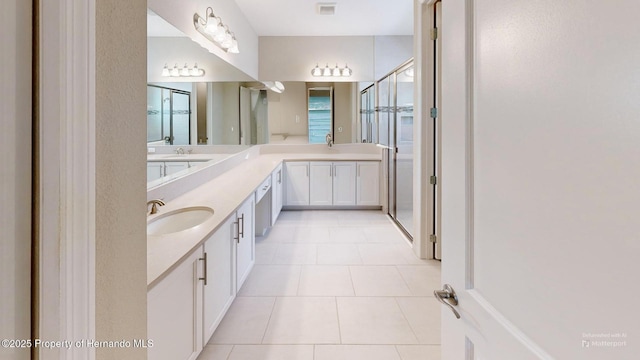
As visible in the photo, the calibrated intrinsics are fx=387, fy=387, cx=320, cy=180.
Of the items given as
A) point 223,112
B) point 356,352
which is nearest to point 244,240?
point 356,352

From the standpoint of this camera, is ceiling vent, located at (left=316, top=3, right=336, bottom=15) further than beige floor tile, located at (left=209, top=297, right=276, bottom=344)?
Yes

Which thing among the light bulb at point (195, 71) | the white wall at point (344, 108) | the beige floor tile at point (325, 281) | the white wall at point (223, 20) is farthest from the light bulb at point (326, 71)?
the beige floor tile at point (325, 281)

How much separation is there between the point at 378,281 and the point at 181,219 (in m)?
1.70

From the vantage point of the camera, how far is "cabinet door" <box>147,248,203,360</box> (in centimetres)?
143

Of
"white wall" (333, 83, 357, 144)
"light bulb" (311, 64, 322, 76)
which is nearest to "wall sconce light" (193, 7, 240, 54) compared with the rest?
"light bulb" (311, 64, 322, 76)

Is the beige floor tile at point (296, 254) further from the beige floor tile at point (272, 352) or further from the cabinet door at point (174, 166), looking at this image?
the beige floor tile at point (272, 352)

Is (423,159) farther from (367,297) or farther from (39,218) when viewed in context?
(39,218)

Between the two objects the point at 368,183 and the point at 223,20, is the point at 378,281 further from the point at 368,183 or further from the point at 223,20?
the point at 223,20

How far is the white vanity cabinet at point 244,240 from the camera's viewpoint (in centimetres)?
273

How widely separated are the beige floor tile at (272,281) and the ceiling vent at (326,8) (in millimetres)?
3224

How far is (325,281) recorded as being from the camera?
3227mm

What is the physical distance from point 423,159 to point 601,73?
3.19 m

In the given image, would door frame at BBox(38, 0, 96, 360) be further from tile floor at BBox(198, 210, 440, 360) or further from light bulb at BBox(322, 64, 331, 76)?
light bulb at BBox(322, 64, 331, 76)

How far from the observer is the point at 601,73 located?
1.78ft
